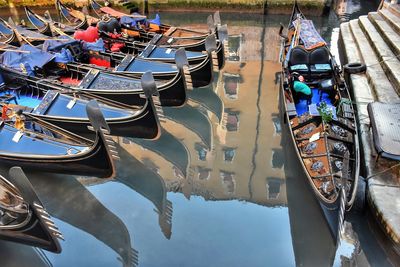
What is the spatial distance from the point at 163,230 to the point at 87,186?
1.09 metres

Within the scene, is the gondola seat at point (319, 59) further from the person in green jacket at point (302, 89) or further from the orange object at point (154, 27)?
the orange object at point (154, 27)

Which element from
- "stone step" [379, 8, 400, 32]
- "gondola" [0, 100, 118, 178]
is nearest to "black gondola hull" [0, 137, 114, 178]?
"gondola" [0, 100, 118, 178]

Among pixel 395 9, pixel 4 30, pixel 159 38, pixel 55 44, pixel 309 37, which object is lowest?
pixel 4 30

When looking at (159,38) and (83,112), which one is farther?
(159,38)

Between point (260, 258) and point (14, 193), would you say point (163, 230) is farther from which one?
point (14, 193)

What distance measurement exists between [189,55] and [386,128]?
3621mm

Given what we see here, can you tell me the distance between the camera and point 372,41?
6.37 m

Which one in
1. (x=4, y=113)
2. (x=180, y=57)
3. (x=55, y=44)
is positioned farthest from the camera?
(x=55, y=44)

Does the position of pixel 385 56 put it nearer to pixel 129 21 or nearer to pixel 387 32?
pixel 387 32

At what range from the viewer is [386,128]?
3391 millimetres

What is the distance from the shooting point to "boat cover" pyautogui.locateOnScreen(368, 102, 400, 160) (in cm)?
316

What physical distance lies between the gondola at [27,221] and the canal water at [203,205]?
0.38m

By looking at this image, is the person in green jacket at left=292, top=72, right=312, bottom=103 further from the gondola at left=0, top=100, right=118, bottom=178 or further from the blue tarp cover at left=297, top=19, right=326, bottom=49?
the gondola at left=0, top=100, right=118, bottom=178

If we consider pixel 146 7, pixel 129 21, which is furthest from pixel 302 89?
pixel 146 7
